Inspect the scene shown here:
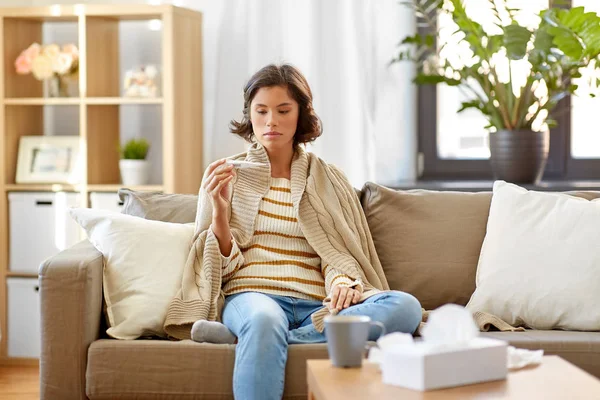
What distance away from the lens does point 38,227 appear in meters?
3.69

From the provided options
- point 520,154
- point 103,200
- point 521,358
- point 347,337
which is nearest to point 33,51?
point 103,200

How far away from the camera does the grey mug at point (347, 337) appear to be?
5.22ft

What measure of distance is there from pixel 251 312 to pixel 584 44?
5.63 ft

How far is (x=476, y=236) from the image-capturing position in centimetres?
271

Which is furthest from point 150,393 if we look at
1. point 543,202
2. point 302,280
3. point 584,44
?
point 584,44

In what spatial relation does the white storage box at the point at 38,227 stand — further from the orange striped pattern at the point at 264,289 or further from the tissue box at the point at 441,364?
the tissue box at the point at 441,364

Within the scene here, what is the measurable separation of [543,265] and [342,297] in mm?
603

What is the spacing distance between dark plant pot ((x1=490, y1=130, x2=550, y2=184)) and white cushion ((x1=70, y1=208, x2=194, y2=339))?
1.39m

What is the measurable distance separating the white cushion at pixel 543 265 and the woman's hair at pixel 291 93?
626mm

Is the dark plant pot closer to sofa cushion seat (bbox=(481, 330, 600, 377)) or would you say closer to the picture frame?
sofa cushion seat (bbox=(481, 330, 600, 377))

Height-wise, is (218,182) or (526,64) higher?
(526,64)

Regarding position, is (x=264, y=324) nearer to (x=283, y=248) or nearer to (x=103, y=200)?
(x=283, y=248)

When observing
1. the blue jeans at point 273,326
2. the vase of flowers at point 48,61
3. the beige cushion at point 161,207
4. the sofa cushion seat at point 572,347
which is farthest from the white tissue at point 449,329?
the vase of flowers at point 48,61

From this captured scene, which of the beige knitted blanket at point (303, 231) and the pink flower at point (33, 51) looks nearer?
the beige knitted blanket at point (303, 231)
